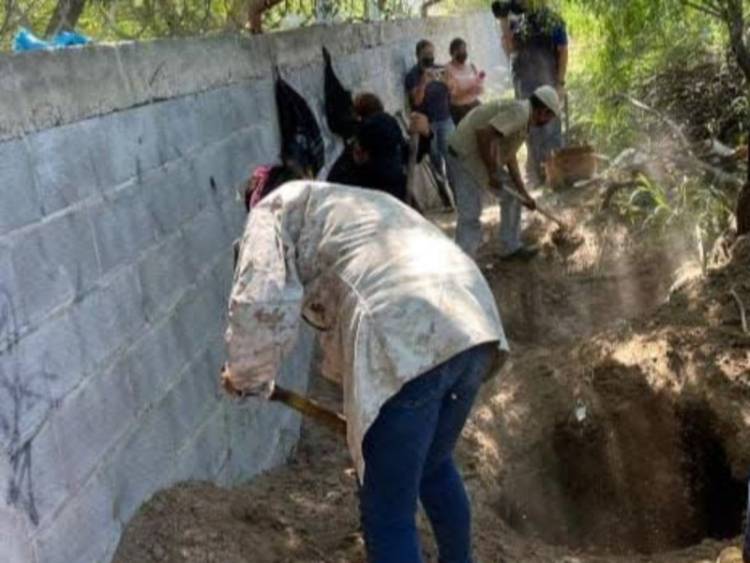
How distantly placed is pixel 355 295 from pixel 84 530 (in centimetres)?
93

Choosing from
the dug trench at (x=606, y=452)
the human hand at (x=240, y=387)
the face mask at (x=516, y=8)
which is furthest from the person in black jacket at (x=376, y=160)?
the face mask at (x=516, y=8)

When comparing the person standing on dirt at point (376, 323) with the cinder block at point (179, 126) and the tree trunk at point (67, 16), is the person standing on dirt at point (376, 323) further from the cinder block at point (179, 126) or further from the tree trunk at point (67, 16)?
the tree trunk at point (67, 16)

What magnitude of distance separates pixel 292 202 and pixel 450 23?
13405mm

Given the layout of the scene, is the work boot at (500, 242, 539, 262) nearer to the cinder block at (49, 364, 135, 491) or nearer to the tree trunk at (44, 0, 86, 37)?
the tree trunk at (44, 0, 86, 37)

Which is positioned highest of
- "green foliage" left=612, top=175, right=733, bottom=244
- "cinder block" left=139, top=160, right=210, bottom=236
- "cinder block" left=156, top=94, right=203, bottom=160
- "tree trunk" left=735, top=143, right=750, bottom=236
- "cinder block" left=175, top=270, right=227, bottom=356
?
"cinder block" left=156, top=94, right=203, bottom=160

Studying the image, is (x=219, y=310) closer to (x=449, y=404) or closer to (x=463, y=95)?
(x=449, y=404)

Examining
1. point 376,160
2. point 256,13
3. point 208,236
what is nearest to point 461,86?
point 256,13

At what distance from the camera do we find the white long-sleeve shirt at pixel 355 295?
2.80m

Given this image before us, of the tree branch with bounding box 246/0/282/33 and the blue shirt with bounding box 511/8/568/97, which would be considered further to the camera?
the blue shirt with bounding box 511/8/568/97

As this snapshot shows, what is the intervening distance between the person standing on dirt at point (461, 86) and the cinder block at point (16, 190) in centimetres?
780

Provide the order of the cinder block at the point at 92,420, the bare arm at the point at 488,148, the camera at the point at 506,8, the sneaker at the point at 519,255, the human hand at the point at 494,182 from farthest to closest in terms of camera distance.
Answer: the camera at the point at 506,8
the sneaker at the point at 519,255
the human hand at the point at 494,182
the bare arm at the point at 488,148
the cinder block at the point at 92,420

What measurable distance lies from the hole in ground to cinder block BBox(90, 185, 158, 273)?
7.53ft

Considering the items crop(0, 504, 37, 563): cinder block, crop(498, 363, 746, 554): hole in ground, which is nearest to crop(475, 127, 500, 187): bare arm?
crop(498, 363, 746, 554): hole in ground

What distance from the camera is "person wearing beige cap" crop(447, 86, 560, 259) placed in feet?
22.5
